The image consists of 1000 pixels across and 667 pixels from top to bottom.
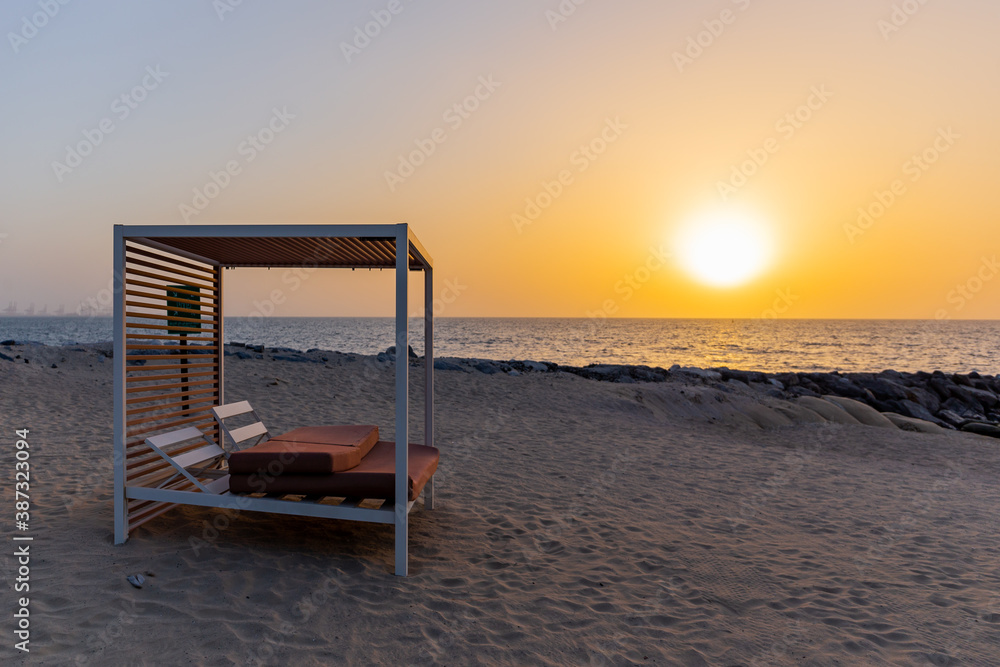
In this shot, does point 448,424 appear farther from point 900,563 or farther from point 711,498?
point 900,563

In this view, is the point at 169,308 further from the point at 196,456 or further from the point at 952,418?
the point at 952,418

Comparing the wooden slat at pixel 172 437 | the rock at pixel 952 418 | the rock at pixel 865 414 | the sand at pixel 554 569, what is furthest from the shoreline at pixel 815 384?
the wooden slat at pixel 172 437

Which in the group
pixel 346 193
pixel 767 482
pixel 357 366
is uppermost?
pixel 346 193

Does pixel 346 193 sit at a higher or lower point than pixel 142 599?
higher

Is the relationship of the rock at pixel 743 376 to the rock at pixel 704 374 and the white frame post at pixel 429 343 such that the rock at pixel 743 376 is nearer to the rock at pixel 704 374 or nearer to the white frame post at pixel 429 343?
the rock at pixel 704 374

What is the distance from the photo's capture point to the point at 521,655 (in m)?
3.03

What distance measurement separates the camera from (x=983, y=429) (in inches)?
477

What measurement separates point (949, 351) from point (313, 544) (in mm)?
57915

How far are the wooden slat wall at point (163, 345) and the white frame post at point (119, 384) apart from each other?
0.07 metres

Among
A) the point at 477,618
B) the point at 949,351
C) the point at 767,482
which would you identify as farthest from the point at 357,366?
the point at 949,351

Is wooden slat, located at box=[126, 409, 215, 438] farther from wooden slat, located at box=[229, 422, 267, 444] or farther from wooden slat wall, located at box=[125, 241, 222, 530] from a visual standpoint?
wooden slat, located at box=[229, 422, 267, 444]

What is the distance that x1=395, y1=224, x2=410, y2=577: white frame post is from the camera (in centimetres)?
391

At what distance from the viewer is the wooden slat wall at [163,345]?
4.45 metres

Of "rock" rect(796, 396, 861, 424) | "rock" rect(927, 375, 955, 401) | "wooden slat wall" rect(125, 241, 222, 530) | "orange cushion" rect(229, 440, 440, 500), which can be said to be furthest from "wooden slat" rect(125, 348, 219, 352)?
"rock" rect(927, 375, 955, 401)
